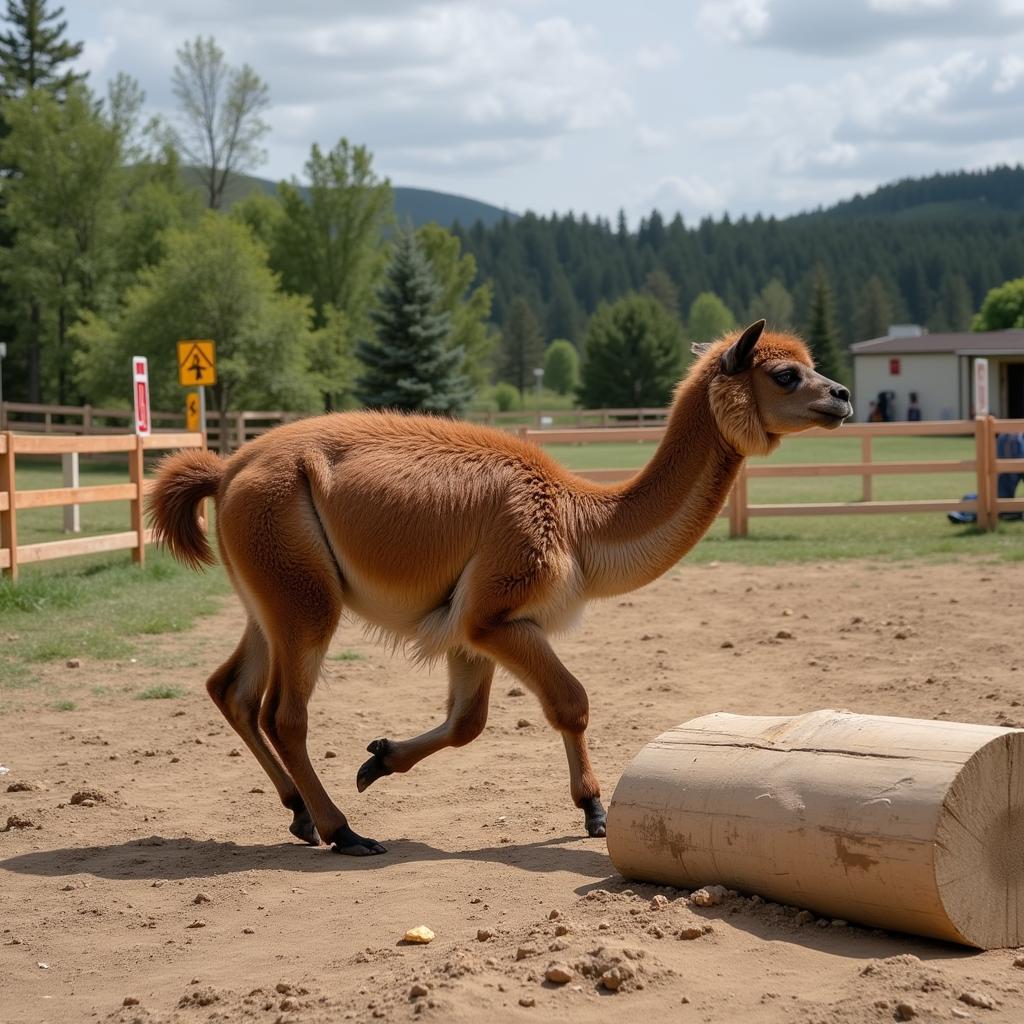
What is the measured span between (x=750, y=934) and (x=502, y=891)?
108cm

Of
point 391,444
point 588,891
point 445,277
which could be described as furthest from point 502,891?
point 445,277

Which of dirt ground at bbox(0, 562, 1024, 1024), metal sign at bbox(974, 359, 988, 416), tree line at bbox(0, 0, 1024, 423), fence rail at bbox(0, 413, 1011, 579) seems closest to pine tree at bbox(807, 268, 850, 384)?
tree line at bbox(0, 0, 1024, 423)

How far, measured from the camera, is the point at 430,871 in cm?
539

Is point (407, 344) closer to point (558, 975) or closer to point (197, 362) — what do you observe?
point (197, 362)

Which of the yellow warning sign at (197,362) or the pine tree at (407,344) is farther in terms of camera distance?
the pine tree at (407,344)

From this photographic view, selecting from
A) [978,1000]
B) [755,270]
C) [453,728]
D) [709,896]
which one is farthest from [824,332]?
[755,270]

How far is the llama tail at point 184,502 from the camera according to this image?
21.3 ft

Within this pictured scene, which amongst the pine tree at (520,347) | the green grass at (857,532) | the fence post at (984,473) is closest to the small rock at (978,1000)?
the green grass at (857,532)

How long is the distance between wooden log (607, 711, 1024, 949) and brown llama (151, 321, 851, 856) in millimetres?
1056

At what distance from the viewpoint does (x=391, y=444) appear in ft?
20.5

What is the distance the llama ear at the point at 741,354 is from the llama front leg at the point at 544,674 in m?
1.50

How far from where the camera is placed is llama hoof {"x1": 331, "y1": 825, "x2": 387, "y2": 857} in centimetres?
574

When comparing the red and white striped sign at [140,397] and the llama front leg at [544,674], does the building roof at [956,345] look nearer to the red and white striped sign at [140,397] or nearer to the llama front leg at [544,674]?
the red and white striped sign at [140,397]

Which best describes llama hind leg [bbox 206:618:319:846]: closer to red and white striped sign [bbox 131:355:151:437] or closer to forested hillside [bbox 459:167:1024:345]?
red and white striped sign [bbox 131:355:151:437]
